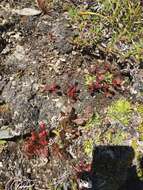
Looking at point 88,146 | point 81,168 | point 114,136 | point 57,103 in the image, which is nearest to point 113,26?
point 57,103

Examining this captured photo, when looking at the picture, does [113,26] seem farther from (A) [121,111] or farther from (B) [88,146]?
(B) [88,146]

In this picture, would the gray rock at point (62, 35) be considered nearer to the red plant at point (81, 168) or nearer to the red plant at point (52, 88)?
the red plant at point (52, 88)

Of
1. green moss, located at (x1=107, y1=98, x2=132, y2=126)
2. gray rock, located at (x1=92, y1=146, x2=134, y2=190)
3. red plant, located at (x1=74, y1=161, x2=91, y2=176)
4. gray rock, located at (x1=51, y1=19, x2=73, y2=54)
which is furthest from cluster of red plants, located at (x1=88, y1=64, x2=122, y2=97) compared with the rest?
red plant, located at (x1=74, y1=161, x2=91, y2=176)

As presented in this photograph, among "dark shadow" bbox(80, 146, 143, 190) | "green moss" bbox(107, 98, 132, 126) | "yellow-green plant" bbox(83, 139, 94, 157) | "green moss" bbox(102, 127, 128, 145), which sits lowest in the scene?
"dark shadow" bbox(80, 146, 143, 190)

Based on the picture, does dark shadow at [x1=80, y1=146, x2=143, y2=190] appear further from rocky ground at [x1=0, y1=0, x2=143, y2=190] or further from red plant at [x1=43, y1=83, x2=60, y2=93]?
red plant at [x1=43, y1=83, x2=60, y2=93]

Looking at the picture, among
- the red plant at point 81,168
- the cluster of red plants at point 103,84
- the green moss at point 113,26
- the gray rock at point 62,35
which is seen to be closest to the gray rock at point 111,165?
the red plant at point 81,168

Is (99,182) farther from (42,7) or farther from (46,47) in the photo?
(42,7)

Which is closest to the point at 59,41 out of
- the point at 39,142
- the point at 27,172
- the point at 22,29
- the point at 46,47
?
the point at 46,47
